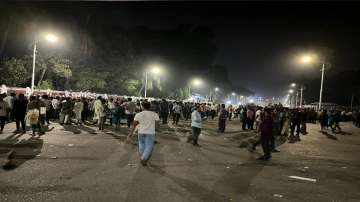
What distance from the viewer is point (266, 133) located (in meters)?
11.5

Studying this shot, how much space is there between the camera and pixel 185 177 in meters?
8.03

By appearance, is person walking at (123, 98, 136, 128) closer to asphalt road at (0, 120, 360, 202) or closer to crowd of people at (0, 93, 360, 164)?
crowd of people at (0, 93, 360, 164)

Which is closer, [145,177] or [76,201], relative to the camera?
[76,201]

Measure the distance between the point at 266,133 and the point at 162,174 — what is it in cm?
466

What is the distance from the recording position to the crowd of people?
453 inches

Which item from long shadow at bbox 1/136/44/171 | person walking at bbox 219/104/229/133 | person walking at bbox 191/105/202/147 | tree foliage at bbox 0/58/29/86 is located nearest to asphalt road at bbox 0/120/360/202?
long shadow at bbox 1/136/44/171

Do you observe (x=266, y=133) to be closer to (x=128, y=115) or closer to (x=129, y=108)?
(x=129, y=108)

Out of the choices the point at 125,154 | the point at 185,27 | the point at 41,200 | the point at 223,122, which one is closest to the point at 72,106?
the point at 223,122

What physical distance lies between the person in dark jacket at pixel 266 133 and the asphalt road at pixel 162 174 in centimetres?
33

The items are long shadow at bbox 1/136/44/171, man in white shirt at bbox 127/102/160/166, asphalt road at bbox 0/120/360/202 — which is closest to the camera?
asphalt road at bbox 0/120/360/202

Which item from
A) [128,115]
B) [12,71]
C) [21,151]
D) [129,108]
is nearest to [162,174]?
[21,151]

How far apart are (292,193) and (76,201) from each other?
427 cm

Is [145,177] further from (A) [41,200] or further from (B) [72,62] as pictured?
(B) [72,62]

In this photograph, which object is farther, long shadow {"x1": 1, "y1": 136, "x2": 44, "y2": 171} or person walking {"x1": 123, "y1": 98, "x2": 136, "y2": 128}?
person walking {"x1": 123, "y1": 98, "x2": 136, "y2": 128}
